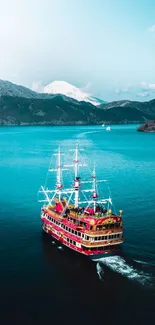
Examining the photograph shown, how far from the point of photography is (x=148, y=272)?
48.1m

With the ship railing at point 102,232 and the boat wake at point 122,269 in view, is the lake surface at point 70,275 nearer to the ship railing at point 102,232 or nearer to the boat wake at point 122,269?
the boat wake at point 122,269

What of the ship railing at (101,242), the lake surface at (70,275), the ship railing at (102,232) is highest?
the ship railing at (102,232)

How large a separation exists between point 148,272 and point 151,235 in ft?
40.6

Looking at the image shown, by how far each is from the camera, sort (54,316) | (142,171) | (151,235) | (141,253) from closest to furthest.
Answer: (54,316) < (141,253) < (151,235) < (142,171)

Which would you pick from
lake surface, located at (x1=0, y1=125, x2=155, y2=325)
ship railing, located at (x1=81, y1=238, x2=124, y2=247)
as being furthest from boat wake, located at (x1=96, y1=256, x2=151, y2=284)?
ship railing, located at (x1=81, y1=238, x2=124, y2=247)

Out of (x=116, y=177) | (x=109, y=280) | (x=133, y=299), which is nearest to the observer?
(x=133, y=299)

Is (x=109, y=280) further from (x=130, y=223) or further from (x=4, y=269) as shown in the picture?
(x=130, y=223)

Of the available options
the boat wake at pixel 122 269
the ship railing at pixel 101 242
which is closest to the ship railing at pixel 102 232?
the ship railing at pixel 101 242

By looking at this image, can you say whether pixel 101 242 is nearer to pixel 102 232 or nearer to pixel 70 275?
pixel 102 232

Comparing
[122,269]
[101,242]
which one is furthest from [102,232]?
[122,269]

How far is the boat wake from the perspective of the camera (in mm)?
46969

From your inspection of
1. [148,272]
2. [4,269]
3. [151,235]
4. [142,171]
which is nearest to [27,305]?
[4,269]

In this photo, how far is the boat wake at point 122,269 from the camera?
154ft

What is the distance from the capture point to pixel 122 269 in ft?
161
